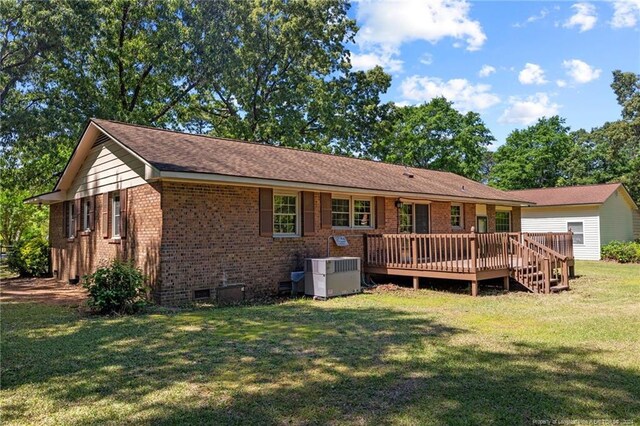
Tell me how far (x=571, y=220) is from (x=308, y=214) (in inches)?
745

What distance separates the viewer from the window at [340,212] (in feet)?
42.8

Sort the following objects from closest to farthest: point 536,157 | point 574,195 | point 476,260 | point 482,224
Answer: point 476,260, point 482,224, point 574,195, point 536,157

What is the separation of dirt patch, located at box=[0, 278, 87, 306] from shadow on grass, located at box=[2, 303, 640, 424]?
11.9 feet

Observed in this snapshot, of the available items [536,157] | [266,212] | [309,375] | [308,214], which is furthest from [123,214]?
[536,157]

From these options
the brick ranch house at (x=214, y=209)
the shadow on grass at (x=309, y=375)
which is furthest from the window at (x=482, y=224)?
the shadow on grass at (x=309, y=375)

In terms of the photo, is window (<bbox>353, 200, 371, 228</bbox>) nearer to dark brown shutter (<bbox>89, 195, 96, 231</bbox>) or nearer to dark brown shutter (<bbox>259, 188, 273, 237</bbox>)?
dark brown shutter (<bbox>259, 188, 273, 237</bbox>)

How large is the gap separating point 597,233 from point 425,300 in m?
17.9

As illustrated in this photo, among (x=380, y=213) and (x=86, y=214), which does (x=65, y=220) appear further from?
(x=380, y=213)

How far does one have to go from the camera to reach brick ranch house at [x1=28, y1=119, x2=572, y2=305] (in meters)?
9.71

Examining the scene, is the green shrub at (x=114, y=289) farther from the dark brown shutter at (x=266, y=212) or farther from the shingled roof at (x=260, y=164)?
the dark brown shutter at (x=266, y=212)

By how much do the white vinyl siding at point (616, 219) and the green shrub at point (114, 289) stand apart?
2388cm

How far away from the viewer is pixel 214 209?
10234mm

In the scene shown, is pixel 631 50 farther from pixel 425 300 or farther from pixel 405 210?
pixel 425 300

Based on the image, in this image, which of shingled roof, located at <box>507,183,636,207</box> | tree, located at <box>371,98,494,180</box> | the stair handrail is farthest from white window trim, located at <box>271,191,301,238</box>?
tree, located at <box>371,98,494,180</box>
